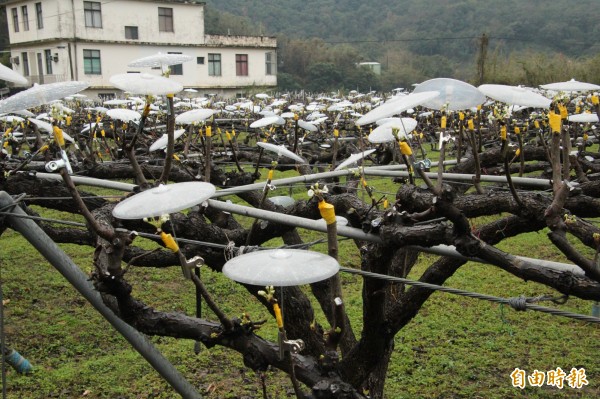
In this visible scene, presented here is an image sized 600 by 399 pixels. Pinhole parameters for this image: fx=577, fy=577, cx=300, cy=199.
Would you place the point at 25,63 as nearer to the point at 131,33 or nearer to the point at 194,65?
the point at 131,33

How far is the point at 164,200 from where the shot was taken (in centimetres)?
175

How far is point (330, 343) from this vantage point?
6.25 ft

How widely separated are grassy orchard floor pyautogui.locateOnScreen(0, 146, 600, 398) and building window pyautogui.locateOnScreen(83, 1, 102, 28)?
25642mm

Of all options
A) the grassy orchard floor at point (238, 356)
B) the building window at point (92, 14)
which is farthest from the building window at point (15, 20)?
the grassy orchard floor at point (238, 356)

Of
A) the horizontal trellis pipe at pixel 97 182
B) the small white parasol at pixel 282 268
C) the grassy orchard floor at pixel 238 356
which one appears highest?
the small white parasol at pixel 282 268

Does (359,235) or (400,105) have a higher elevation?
(400,105)

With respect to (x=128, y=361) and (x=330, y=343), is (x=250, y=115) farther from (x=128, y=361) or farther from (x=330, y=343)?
(x=330, y=343)

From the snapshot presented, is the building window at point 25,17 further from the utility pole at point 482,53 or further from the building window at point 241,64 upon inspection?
the utility pole at point 482,53

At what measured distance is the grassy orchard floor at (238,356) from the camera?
14.0 ft

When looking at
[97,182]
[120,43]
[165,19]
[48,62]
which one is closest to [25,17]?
[48,62]

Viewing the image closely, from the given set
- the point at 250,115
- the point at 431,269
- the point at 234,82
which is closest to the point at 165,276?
the point at 431,269

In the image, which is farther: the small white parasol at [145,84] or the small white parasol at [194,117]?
the small white parasol at [194,117]

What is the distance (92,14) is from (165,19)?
13.4ft

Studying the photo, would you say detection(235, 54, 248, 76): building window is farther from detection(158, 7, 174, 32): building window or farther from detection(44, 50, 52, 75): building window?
detection(44, 50, 52, 75): building window
